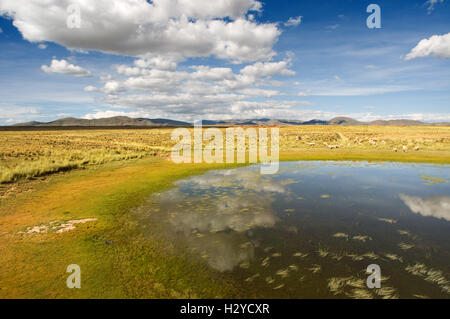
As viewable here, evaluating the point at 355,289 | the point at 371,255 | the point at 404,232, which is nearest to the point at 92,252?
the point at 355,289

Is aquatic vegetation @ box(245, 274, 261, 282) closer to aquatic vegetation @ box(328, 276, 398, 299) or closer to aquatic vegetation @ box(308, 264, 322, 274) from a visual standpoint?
aquatic vegetation @ box(308, 264, 322, 274)

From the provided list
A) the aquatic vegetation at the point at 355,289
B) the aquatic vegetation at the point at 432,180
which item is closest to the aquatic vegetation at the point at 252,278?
the aquatic vegetation at the point at 355,289

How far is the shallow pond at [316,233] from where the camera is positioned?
5.09 metres

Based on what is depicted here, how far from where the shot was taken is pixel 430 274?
5281 mm

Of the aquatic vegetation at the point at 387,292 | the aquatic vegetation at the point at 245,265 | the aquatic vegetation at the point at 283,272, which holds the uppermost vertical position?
the aquatic vegetation at the point at 245,265

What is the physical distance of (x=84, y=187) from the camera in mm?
13461

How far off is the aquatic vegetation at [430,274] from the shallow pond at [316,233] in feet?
0.07

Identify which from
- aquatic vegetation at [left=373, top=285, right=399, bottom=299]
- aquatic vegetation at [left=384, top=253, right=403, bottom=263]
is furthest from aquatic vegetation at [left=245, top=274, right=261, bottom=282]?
aquatic vegetation at [left=384, top=253, right=403, bottom=263]

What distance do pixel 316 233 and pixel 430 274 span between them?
2.71 metres

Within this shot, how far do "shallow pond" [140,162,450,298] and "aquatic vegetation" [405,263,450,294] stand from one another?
0.8 inches

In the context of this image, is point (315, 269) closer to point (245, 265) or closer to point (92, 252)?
point (245, 265)

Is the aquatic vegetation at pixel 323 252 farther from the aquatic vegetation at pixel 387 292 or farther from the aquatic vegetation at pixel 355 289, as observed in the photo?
the aquatic vegetation at pixel 387 292
